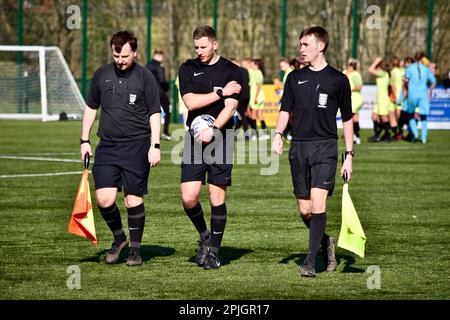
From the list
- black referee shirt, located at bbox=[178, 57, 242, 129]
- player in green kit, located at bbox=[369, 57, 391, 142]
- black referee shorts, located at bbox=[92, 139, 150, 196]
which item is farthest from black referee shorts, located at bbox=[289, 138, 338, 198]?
player in green kit, located at bbox=[369, 57, 391, 142]

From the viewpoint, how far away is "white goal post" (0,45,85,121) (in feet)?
122

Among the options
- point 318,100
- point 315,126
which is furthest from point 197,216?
point 318,100

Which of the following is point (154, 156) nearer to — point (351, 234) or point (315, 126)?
point (315, 126)

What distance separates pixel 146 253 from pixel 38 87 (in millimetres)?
27657

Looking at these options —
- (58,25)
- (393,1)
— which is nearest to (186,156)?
(393,1)

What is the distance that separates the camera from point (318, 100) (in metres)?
9.50

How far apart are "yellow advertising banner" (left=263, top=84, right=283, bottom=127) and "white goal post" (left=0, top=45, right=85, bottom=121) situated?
254 inches

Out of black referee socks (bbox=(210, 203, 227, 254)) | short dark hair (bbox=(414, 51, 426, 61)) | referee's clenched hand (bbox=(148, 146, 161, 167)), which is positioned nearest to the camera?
referee's clenched hand (bbox=(148, 146, 161, 167))

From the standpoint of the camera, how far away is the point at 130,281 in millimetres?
9062

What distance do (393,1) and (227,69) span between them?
1276 inches

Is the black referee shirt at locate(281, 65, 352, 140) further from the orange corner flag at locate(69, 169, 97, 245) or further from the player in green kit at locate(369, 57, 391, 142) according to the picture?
the player in green kit at locate(369, 57, 391, 142)

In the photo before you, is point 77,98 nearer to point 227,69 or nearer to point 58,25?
point 58,25

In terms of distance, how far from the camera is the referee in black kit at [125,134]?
9.86 metres

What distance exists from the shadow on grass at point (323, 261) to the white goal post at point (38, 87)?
27227 mm
